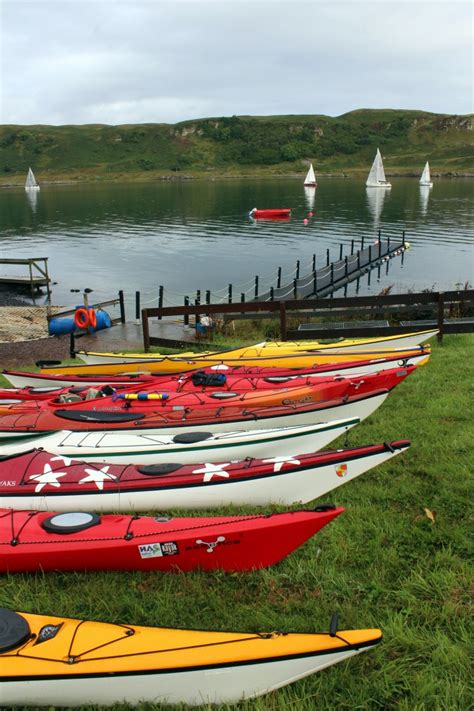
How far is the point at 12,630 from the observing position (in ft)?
13.6

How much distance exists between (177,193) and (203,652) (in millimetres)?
114633

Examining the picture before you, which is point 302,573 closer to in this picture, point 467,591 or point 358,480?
point 467,591

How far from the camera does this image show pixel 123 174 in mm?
159375

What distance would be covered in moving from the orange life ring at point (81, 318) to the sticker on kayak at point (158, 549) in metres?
14.1

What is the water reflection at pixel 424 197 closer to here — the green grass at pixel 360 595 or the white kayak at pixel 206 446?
the white kayak at pixel 206 446

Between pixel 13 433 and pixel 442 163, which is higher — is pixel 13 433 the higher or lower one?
the lower one

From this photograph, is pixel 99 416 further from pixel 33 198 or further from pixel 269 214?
pixel 33 198

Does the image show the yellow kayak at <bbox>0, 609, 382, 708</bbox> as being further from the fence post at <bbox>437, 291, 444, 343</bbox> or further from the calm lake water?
the calm lake water

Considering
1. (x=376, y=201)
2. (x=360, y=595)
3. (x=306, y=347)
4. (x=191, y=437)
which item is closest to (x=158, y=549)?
(x=360, y=595)

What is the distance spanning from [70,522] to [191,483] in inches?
56.0

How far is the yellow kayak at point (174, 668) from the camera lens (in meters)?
3.77

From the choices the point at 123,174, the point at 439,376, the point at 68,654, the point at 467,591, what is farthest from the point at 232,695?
the point at 123,174

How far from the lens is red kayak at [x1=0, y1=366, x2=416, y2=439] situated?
26.3 feet

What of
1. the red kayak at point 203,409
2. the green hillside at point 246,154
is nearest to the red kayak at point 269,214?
the red kayak at point 203,409
